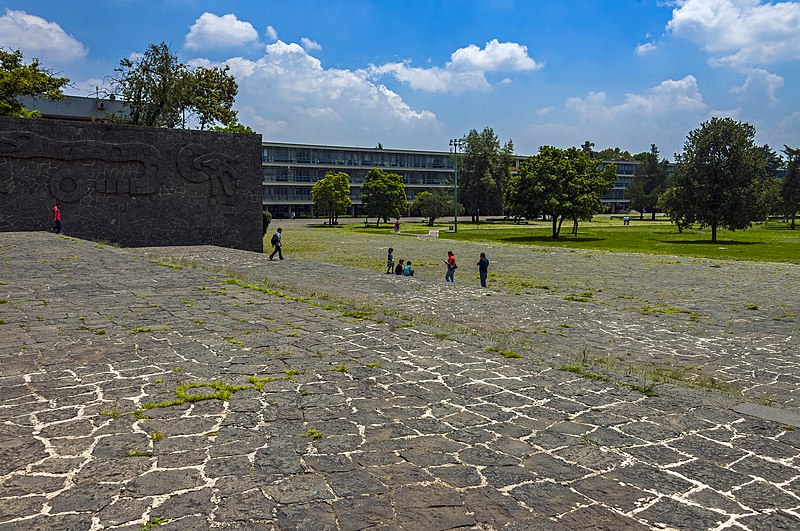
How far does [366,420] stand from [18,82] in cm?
4184

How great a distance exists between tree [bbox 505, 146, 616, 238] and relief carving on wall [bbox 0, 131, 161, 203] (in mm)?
33414

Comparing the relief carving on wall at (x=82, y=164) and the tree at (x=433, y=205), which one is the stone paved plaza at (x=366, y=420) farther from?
the tree at (x=433, y=205)

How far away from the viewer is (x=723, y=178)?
4484cm

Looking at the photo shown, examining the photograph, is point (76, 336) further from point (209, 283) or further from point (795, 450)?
point (795, 450)

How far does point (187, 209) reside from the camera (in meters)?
27.1

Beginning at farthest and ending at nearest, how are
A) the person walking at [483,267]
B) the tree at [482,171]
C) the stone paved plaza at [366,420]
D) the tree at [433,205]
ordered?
the tree at [482,171] → the tree at [433,205] → the person walking at [483,267] → the stone paved plaza at [366,420]

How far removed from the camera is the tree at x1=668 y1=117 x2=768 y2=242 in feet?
145

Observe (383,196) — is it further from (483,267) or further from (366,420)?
(366,420)

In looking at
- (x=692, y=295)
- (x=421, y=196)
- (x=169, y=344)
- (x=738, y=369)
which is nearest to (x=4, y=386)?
(x=169, y=344)

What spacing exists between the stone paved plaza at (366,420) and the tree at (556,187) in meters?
39.8

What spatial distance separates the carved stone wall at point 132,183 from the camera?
23.5 metres

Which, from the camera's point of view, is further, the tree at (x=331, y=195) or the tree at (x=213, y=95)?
the tree at (x=331, y=195)

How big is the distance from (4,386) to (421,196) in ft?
223

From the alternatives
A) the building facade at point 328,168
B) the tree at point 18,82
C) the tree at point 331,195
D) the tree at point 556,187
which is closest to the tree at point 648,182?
the building facade at point 328,168
